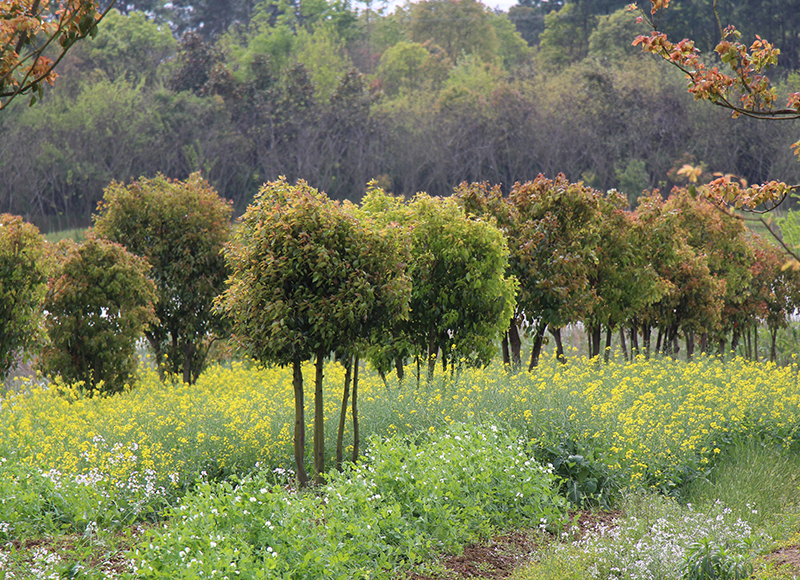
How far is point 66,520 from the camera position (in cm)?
575

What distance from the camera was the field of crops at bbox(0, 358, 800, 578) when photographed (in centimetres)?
455

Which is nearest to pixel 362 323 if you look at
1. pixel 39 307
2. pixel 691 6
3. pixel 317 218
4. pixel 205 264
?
pixel 317 218

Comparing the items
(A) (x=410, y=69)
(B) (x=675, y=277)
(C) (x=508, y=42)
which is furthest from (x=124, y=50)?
(B) (x=675, y=277)

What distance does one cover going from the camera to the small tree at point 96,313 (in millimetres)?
11039

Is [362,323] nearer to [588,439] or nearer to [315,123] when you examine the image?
[588,439]

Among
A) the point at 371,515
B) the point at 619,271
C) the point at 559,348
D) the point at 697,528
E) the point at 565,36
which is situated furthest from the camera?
the point at 565,36

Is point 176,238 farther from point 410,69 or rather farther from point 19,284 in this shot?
point 410,69

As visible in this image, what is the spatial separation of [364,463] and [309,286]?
1615 millimetres

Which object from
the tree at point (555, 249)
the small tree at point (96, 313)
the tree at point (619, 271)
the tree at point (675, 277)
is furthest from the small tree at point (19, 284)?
the tree at point (675, 277)

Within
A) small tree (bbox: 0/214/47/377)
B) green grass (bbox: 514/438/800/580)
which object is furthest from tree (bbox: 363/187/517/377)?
Answer: small tree (bbox: 0/214/47/377)

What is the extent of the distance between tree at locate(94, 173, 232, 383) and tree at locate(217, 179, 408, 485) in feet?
20.8

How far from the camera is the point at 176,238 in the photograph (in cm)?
1277

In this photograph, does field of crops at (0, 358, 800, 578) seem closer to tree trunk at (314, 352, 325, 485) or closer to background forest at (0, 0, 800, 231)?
tree trunk at (314, 352, 325, 485)

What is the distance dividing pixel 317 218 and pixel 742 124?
4334 cm
